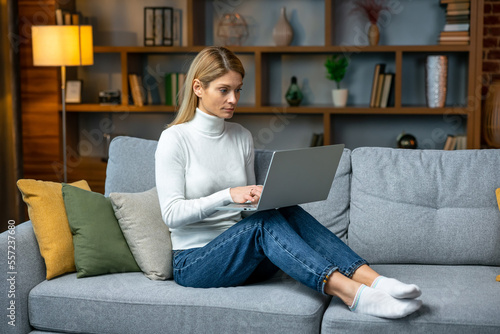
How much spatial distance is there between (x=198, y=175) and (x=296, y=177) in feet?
1.28

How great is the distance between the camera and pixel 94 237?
6.92 ft

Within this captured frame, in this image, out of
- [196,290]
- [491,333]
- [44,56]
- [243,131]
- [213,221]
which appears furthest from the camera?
[44,56]

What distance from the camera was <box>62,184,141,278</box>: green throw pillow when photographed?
6.86 ft

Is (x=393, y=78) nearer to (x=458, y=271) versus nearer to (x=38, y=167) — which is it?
(x=458, y=271)

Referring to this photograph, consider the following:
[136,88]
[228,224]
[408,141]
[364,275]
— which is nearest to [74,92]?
[136,88]

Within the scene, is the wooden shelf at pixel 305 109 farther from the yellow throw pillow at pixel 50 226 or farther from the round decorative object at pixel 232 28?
the yellow throw pillow at pixel 50 226

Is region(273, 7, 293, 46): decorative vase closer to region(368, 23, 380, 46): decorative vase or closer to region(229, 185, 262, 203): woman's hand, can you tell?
region(368, 23, 380, 46): decorative vase

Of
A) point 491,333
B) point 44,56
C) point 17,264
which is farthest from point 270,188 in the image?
point 44,56

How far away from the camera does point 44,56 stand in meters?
3.65

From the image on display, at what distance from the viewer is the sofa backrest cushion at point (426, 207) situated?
2254 millimetres

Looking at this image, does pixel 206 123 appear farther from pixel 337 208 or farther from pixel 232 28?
pixel 232 28

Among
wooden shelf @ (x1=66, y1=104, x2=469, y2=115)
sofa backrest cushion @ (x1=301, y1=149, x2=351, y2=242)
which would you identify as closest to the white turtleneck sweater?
sofa backrest cushion @ (x1=301, y1=149, x2=351, y2=242)

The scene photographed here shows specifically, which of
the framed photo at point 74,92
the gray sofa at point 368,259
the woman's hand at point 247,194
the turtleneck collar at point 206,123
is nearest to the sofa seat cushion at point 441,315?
the gray sofa at point 368,259

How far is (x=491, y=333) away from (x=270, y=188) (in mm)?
739
